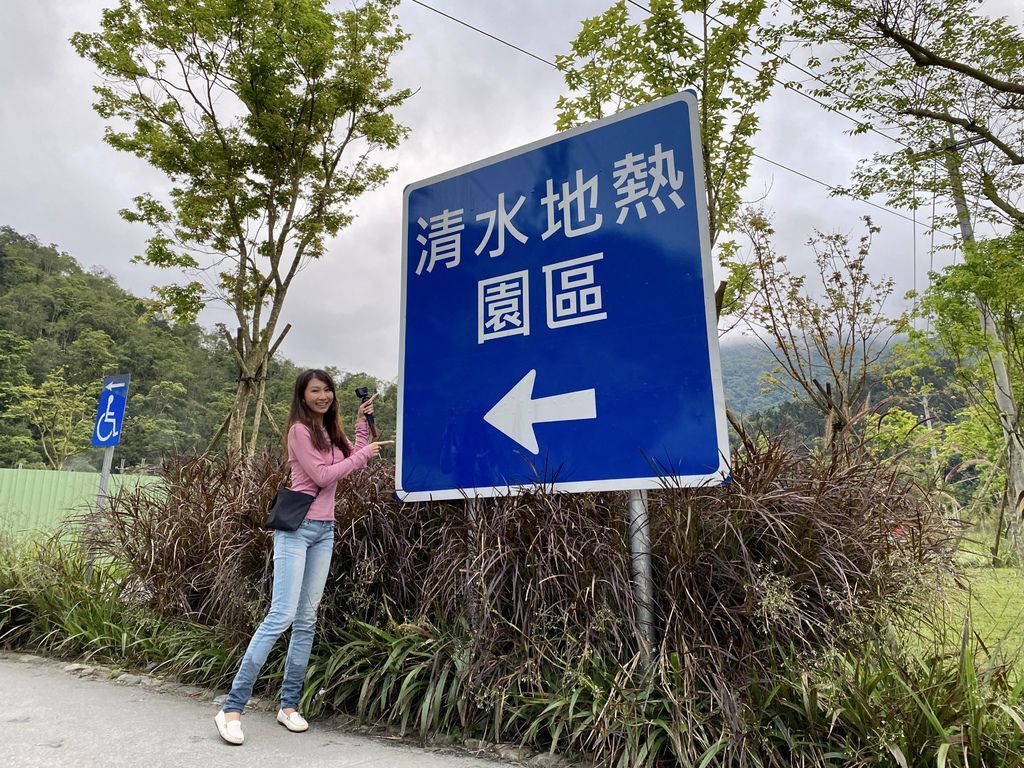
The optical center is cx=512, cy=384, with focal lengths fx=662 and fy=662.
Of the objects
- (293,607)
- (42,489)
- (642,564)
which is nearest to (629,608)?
(642,564)

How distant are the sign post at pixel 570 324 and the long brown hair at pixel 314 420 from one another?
11.4 inches

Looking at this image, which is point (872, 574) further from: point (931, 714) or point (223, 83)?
point (223, 83)

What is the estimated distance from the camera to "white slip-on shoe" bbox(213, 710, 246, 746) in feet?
8.82

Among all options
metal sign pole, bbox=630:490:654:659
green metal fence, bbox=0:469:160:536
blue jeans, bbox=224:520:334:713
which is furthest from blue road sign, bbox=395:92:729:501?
green metal fence, bbox=0:469:160:536

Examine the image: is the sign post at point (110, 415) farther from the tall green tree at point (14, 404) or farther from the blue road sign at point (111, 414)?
the tall green tree at point (14, 404)

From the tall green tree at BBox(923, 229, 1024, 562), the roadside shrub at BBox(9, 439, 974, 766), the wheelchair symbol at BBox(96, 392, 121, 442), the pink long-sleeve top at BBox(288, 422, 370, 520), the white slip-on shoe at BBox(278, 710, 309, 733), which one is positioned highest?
the tall green tree at BBox(923, 229, 1024, 562)

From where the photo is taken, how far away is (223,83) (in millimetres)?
9172

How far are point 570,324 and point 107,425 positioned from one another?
17.2ft

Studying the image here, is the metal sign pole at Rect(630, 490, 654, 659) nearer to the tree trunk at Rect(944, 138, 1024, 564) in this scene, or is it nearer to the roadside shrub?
the roadside shrub

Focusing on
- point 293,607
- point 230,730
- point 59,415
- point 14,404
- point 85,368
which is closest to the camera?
point 230,730

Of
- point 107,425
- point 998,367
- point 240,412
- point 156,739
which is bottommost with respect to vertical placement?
point 156,739

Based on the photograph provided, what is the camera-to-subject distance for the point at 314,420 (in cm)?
A: 318

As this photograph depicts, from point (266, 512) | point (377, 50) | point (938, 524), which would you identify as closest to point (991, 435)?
point (938, 524)

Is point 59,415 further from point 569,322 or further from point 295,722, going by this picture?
point 569,322
